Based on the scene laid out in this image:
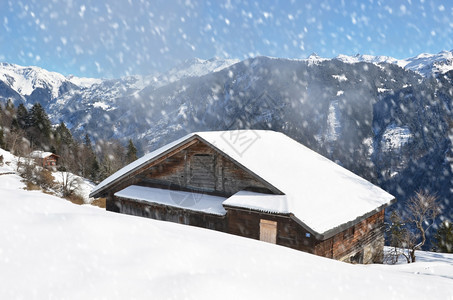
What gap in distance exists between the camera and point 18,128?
70500 millimetres

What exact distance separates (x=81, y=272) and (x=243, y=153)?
10.4 metres

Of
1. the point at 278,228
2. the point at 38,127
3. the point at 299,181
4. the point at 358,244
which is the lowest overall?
the point at 358,244

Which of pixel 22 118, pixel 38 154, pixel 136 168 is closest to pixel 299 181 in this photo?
pixel 136 168

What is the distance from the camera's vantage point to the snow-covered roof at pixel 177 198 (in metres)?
12.1

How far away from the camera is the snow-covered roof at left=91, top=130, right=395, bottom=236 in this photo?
33.5ft

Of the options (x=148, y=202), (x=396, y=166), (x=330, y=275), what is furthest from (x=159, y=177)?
(x=396, y=166)

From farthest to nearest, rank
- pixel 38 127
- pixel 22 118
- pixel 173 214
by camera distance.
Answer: pixel 22 118 → pixel 38 127 → pixel 173 214

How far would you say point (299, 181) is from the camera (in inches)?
475

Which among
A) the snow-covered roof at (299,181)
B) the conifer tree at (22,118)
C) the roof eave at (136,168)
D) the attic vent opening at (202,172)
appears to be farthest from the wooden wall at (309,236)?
the conifer tree at (22,118)

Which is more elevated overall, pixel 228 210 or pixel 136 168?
pixel 136 168

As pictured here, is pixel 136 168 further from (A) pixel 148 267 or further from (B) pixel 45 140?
(B) pixel 45 140

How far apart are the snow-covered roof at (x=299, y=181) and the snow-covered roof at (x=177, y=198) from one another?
3.27 ft

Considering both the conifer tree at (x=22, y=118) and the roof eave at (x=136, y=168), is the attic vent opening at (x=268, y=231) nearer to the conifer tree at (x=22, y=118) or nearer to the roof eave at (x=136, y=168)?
the roof eave at (x=136, y=168)

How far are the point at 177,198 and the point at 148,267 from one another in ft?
35.2
